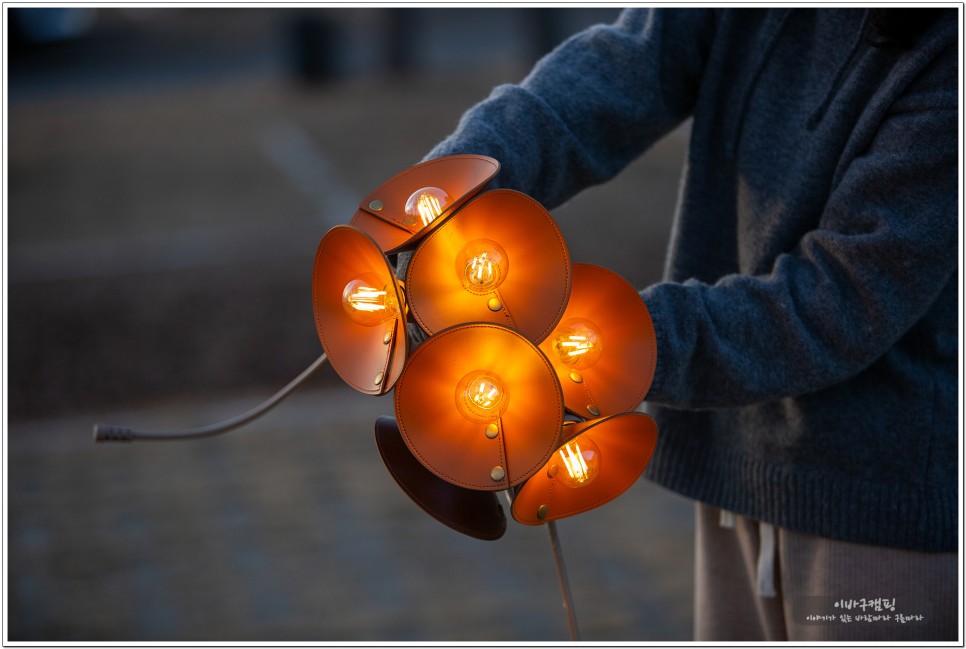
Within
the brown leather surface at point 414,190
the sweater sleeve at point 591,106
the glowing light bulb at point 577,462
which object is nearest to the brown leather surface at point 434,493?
the glowing light bulb at point 577,462

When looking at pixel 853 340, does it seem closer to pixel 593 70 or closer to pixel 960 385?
pixel 960 385

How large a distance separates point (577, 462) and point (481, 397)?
0.52ft

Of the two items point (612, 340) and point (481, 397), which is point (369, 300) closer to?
point (481, 397)

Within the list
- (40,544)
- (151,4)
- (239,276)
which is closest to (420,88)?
(239,276)

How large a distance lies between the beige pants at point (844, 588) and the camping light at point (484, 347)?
0.49 metres

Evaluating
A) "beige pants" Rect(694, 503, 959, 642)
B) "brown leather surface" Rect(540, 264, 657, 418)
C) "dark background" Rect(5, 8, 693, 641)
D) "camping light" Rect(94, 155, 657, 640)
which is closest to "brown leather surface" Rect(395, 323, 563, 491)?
"camping light" Rect(94, 155, 657, 640)

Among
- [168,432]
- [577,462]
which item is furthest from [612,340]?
[168,432]

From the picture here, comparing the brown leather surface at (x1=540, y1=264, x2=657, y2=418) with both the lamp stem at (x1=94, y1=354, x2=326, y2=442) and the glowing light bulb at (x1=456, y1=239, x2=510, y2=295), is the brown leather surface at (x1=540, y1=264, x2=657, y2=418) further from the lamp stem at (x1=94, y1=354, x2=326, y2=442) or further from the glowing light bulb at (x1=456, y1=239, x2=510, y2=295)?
the lamp stem at (x1=94, y1=354, x2=326, y2=442)

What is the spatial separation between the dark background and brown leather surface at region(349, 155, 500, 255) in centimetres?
245

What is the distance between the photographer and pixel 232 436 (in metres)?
4.78

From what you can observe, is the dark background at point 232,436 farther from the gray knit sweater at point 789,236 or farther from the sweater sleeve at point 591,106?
the sweater sleeve at point 591,106

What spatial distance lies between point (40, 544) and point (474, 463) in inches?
133

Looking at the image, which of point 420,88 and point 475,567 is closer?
point 475,567

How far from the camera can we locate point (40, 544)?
3.95 metres
